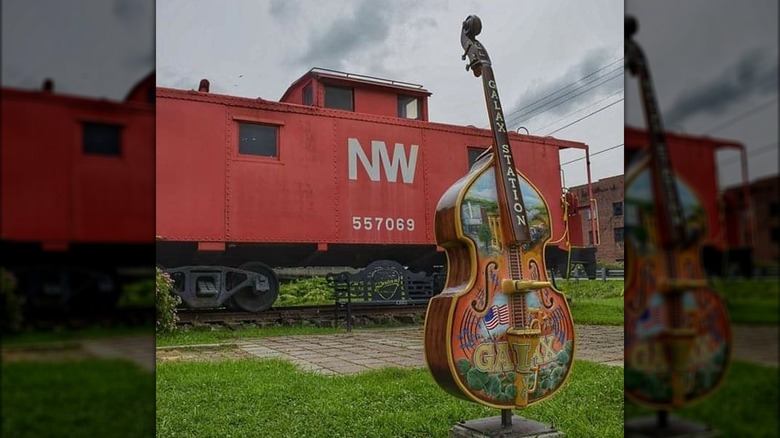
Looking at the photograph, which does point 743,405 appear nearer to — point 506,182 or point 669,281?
point 669,281

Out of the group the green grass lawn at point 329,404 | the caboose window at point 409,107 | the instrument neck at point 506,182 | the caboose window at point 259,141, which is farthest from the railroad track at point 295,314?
the instrument neck at point 506,182

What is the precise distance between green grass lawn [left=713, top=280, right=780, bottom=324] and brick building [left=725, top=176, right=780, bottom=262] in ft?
0.05

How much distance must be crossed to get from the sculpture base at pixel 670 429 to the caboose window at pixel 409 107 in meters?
2.56

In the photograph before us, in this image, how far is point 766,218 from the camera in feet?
1.11

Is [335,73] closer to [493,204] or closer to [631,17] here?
[493,204]

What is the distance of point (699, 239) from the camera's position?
37 cm

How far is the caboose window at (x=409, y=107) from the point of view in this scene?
A: 2.88 metres

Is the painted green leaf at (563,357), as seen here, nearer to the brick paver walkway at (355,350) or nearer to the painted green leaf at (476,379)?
the painted green leaf at (476,379)

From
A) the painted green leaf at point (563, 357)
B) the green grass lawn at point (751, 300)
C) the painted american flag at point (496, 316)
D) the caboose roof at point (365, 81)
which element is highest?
the caboose roof at point (365, 81)

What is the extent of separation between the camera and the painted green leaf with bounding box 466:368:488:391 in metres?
1.88

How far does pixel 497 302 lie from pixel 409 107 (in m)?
1.29

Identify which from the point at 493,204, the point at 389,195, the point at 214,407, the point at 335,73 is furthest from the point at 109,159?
the point at 389,195

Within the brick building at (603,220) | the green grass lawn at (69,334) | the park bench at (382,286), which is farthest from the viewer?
the park bench at (382,286)

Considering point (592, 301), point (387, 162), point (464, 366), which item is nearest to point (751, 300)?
point (464, 366)
